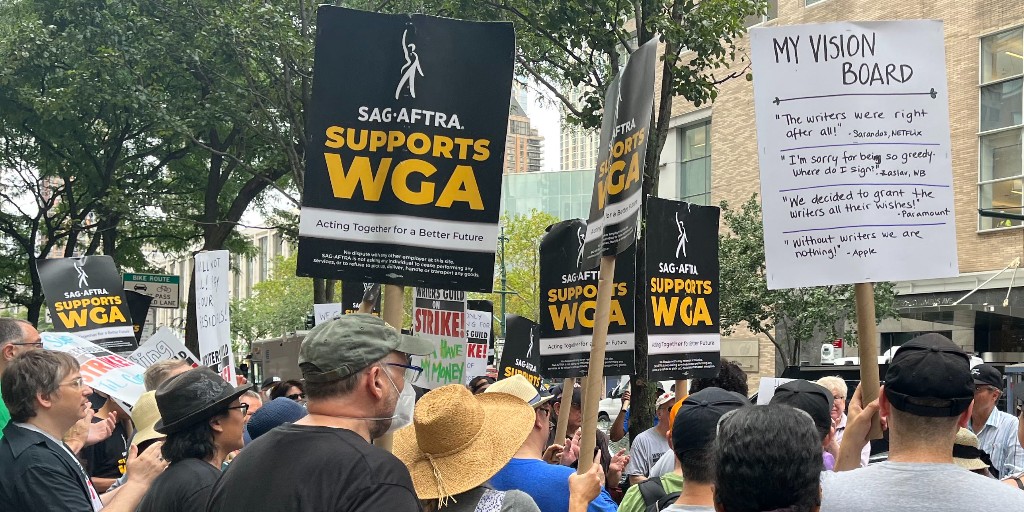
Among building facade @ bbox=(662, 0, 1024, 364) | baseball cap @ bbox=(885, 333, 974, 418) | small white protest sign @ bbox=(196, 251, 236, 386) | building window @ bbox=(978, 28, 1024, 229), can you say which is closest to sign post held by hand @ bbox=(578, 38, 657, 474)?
baseball cap @ bbox=(885, 333, 974, 418)

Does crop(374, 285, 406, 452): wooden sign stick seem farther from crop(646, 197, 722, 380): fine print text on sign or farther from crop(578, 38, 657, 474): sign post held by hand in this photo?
crop(646, 197, 722, 380): fine print text on sign

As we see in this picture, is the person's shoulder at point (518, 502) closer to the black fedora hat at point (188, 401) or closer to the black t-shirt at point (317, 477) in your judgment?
the black t-shirt at point (317, 477)

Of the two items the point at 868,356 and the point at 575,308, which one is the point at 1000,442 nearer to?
the point at 575,308

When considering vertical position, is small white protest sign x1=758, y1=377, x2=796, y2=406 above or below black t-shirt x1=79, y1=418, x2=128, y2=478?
above

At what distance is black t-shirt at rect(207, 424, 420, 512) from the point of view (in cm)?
275

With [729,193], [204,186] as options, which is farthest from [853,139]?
[729,193]

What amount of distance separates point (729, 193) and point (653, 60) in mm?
29558

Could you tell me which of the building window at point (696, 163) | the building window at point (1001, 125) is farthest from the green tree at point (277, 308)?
the building window at point (1001, 125)

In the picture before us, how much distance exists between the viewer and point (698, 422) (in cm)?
379

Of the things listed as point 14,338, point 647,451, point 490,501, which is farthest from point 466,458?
point 647,451

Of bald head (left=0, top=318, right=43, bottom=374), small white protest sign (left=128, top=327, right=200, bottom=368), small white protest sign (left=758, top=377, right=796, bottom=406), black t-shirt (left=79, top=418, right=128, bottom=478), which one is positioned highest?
bald head (left=0, top=318, right=43, bottom=374)

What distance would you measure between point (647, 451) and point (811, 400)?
8.50 feet

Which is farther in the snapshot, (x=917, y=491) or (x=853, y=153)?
(x=853, y=153)

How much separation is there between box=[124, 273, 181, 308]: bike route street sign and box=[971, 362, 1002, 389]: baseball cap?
20.1m
